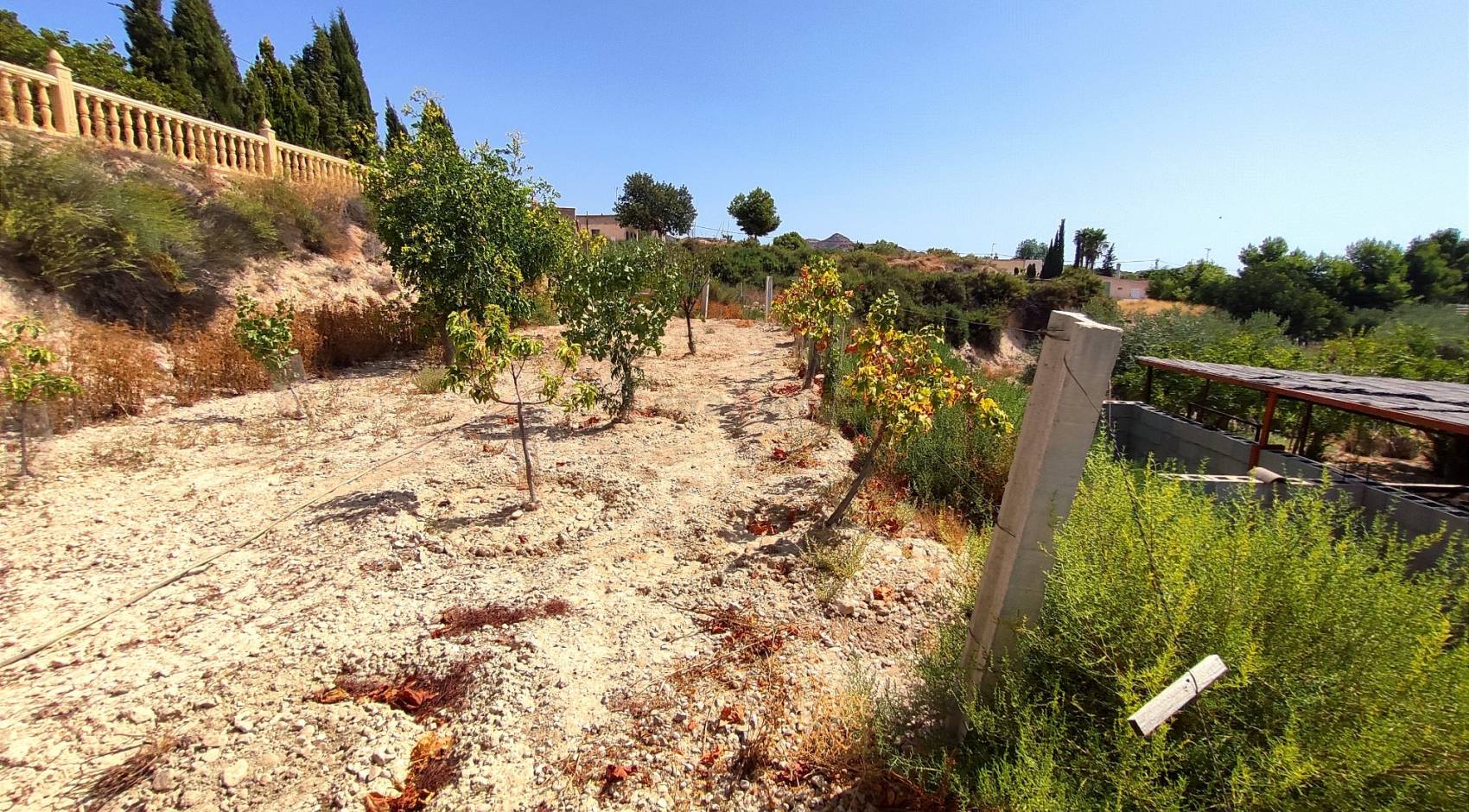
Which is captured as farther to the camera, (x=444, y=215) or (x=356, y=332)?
(x=356, y=332)

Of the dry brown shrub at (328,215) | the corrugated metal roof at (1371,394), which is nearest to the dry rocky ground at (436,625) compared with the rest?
the corrugated metal roof at (1371,394)

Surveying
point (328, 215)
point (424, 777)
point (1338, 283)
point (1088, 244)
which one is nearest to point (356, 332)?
point (328, 215)

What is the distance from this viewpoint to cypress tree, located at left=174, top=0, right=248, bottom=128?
15250 mm

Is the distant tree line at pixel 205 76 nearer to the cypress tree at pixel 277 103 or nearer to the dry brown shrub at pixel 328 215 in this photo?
the cypress tree at pixel 277 103

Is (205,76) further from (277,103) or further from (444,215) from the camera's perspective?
(444,215)

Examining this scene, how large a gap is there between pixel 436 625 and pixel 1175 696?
3.09 meters

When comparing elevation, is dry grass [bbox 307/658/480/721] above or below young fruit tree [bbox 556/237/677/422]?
below

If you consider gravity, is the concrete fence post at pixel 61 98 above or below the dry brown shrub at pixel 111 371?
above

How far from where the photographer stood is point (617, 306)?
603cm

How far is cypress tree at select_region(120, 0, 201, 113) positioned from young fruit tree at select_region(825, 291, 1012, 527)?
19.6 meters

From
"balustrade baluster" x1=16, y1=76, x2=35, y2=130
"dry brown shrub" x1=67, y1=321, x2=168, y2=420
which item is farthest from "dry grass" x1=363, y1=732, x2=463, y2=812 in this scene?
"balustrade baluster" x1=16, y1=76, x2=35, y2=130

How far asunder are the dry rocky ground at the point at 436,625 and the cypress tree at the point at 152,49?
15046 millimetres

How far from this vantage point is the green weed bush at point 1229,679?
4.17 ft

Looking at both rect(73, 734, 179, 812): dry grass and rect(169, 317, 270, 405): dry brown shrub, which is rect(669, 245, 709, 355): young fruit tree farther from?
rect(73, 734, 179, 812): dry grass
